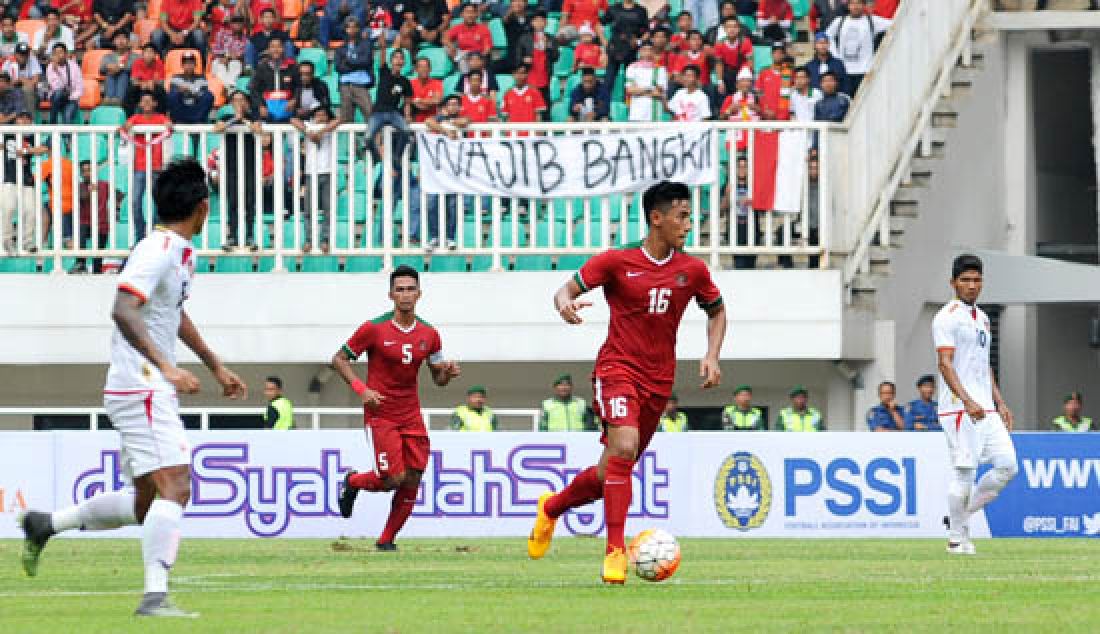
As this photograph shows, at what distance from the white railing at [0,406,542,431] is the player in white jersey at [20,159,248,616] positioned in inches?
599

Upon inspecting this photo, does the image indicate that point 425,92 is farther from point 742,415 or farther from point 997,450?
point 997,450

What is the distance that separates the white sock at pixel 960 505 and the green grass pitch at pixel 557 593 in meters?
0.26

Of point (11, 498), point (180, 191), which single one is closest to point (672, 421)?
point (11, 498)

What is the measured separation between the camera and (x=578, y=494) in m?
14.3

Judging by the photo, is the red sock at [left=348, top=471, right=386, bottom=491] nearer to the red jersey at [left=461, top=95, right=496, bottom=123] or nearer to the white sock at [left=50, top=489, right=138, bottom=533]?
the white sock at [left=50, top=489, right=138, bottom=533]

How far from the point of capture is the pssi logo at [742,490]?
24.3m

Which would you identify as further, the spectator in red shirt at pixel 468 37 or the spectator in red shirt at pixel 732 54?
the spectator in red shirt at pixel 468 37

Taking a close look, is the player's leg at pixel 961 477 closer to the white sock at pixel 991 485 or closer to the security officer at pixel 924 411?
the white sock at pixel 991 485

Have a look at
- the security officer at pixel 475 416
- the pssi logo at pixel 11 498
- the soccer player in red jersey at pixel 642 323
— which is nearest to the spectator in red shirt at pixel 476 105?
the security officer at pixel 475 416

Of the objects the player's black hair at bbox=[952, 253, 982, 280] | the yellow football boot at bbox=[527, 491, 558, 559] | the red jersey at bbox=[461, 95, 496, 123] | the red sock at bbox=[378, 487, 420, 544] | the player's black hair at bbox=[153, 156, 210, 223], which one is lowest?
the red sock at bbox=[378, 487, 420, 544]

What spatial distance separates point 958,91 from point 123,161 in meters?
10.2

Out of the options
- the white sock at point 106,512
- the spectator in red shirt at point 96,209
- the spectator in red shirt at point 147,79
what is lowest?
the white sock at point 106,512

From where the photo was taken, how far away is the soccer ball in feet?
42.3

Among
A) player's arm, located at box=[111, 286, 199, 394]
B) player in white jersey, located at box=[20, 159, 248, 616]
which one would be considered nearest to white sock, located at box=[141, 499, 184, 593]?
player in white jersey, located at box=[20, 159, 248, 616]
